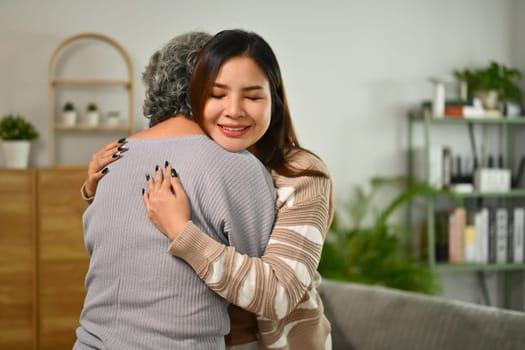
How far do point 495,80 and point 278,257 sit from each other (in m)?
4.08

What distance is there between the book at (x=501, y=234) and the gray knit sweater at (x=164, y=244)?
395cm

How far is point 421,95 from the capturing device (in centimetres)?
505

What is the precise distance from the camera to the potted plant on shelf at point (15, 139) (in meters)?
4.02

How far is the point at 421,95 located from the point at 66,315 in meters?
2.97

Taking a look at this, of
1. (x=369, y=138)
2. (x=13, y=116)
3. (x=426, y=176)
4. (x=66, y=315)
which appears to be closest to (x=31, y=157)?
(x=13, y=116)

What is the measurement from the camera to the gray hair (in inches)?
57.6

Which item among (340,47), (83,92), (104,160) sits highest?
(340,47)

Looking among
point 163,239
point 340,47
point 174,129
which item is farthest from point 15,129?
point 163,239

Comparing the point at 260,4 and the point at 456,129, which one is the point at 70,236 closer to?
the point at 260,4

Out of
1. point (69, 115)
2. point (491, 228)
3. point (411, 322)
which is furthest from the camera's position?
point (491, 228)

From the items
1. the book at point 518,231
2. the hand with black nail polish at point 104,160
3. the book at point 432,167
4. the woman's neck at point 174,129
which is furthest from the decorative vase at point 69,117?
the book at point 518,231

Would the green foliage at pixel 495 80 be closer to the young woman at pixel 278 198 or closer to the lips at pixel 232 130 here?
the young woman at pixel 278 198

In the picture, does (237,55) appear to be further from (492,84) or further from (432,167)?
(492,84)

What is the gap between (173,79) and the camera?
1467 millimetres
